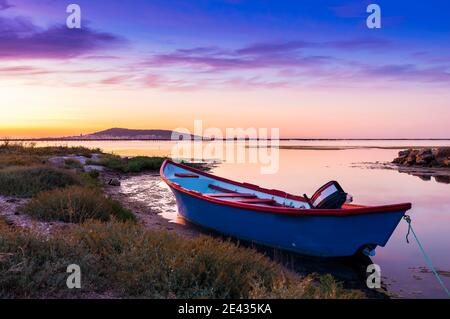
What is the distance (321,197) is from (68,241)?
245 inches

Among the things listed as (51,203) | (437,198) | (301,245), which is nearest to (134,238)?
(51,203)

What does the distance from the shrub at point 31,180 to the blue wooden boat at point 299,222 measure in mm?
3966

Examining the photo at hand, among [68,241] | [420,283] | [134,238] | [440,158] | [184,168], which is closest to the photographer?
[68,241]

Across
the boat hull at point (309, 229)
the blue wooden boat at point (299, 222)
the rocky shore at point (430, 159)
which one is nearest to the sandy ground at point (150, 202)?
the blue wooden boat at point (299, 222)

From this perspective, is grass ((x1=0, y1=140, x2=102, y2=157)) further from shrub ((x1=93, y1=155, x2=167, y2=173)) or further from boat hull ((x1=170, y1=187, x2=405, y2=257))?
boat hull ((x1=170, y1=187, x2=405, y2=257))

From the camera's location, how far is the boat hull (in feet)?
28.0

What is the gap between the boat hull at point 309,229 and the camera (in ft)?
28.0

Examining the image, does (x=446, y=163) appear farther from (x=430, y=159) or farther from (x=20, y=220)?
(x=20, y=220)

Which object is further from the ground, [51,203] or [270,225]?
[51,203]

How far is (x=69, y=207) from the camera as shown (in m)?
9.27

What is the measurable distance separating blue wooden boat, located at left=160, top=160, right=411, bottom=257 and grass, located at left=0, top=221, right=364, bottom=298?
284cm

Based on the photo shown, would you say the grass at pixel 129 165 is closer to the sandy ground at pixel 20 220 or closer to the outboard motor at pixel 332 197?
the sandy ground at pixel 20 220
